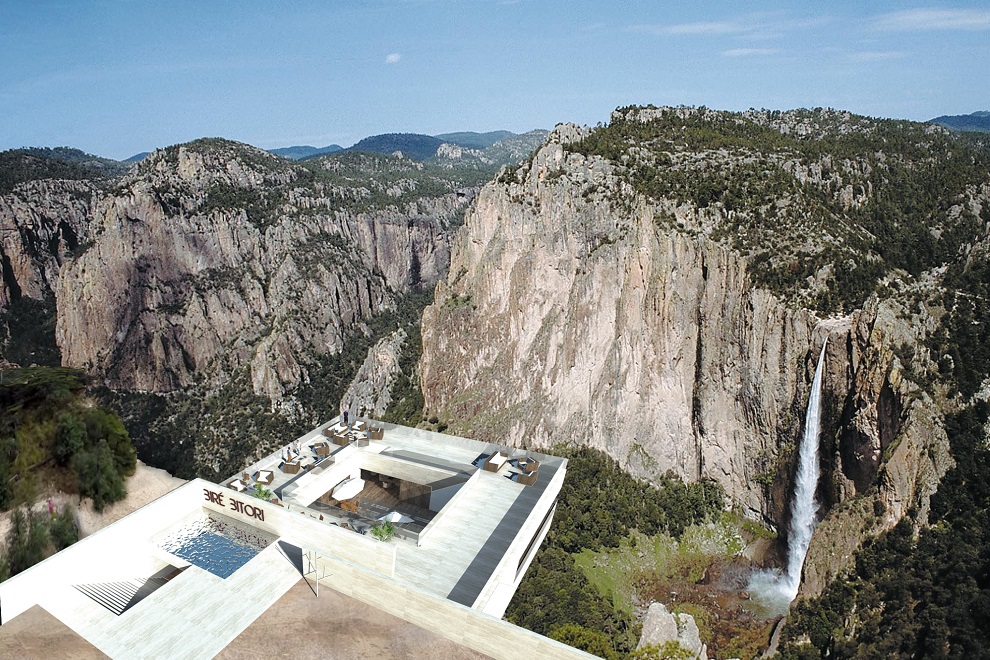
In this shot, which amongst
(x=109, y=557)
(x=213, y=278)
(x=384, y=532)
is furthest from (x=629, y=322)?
(x=213, y=278)

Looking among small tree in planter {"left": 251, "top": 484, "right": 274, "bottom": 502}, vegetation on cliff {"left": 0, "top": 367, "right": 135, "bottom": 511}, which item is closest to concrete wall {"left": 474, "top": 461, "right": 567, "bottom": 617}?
small tree in planter {"left": 251, "top": 484, "right": 274, "bottom": 502}

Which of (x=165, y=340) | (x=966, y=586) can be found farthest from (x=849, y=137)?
(x=165, y=340)

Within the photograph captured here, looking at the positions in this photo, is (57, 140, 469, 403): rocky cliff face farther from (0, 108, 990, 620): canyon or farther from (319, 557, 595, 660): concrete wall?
(319, 557, 595, 660): concrete wall

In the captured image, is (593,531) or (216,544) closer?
(216,544)

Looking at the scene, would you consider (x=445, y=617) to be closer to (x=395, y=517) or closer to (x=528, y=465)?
(x=395, y=517)

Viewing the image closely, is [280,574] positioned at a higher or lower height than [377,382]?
higher

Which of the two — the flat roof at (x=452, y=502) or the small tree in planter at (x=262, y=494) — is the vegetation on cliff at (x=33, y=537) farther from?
the small tree in planter at (x=262, y=494)
